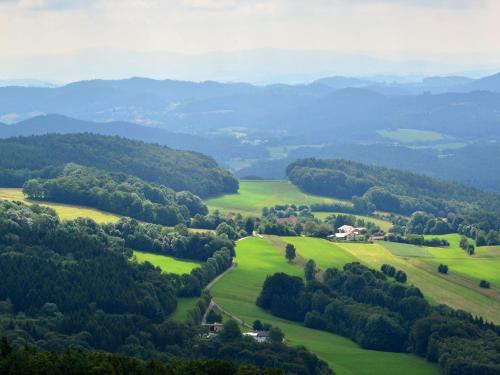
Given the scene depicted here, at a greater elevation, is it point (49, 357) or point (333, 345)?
point (49, 357)

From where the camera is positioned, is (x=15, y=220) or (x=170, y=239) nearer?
(x=15, y=220)

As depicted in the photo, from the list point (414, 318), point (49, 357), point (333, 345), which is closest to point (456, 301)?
point (414, 318)

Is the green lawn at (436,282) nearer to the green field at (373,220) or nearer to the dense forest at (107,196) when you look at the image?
the dense forest at (107,196)

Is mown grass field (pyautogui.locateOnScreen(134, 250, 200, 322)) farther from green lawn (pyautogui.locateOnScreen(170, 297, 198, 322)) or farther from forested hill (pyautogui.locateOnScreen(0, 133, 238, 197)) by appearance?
forested hill (pyautogui.locateOnScreen(0, 133, 238, 197))

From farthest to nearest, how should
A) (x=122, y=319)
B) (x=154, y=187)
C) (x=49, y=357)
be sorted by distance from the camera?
(x=154, y=187), (x=122, y=319), (x=49, y=357)

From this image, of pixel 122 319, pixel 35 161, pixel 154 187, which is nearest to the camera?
pixel 122 319

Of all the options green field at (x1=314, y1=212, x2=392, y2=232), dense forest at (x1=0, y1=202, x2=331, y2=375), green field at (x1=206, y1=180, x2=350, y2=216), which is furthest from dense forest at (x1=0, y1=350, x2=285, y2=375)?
green field at (x1=206, y1=180, x2=350, y2=216)

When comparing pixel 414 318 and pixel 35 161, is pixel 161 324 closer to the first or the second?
pixel 414 318

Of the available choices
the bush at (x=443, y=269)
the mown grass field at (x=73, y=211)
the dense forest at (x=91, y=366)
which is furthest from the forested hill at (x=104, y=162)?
the dense forest at (x=91, y=366)
